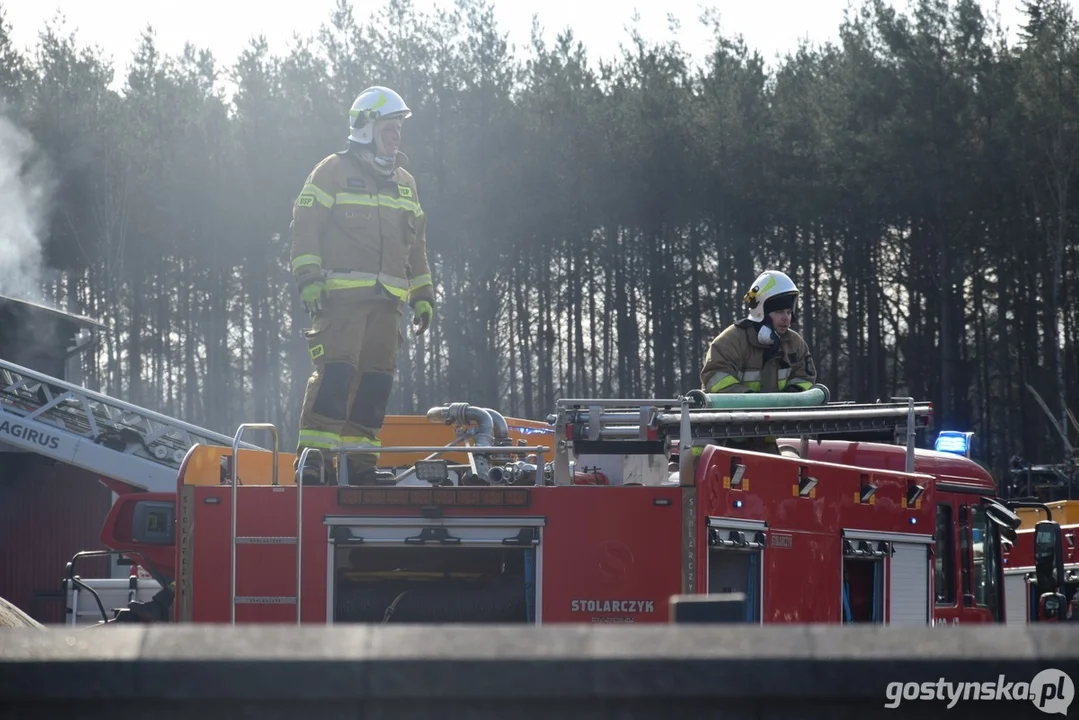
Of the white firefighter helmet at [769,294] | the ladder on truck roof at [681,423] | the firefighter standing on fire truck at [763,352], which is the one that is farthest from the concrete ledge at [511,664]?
the white firefighter helmet at [769,294]

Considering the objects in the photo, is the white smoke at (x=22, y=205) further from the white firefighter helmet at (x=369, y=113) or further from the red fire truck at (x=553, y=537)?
the red fire truck at (x=553, y=537)

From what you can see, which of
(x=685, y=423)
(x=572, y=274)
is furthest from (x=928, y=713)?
(x=572, y=274)

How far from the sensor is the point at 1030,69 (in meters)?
30.8

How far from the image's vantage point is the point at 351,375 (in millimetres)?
7059

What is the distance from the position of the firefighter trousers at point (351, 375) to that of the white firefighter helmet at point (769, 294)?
1.99 metres

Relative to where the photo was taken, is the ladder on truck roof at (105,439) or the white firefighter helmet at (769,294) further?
the ladder on truck roof at (105,439)

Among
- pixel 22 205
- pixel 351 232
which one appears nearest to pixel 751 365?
pixel 351 232

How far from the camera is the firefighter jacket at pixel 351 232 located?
7.06m

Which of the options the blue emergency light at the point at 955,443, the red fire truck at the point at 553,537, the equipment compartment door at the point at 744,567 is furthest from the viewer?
the blue emergency light at the point at 955,443

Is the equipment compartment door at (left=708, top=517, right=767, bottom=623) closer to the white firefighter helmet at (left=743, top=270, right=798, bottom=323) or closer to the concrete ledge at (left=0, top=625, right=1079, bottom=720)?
the white firefighter helmet at (left=743, top=270, right=798, bottom=323)

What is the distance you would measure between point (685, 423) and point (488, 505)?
0.85 meters

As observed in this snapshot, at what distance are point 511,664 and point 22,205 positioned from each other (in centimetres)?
3667

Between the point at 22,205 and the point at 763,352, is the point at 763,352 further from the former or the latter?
the point at 22,205
